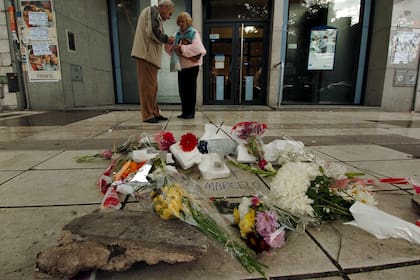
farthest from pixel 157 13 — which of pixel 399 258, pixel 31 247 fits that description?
pixel 399 258

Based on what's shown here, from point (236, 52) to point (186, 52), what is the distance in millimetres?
3915

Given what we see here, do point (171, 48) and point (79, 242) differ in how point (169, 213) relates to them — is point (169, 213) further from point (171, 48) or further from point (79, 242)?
point (171, 48)

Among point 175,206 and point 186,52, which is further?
point 186,52

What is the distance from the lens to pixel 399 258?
864 mm

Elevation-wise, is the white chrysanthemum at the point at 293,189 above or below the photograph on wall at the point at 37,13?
below

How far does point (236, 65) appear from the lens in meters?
7.41

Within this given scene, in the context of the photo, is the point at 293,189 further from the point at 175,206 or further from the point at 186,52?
the point at 186,52

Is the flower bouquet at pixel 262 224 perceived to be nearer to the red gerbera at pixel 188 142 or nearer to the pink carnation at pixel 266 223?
the pink carnation at pixel 266 223

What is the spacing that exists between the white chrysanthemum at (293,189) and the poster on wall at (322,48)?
737 cm

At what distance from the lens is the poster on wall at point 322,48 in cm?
743

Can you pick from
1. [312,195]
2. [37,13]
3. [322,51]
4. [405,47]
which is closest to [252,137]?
[312,195]

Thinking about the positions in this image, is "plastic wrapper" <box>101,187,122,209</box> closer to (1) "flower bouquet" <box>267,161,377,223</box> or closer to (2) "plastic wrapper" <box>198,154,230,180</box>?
(2) "plastic wrapper" <box>198,154,230,180</box>

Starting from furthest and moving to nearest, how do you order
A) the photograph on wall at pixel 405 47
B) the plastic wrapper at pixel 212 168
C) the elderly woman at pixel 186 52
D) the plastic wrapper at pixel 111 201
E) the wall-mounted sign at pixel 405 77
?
the wall-mounted sign at pixel 405 77, the photograph on wall at pixel 405 47, the elderly woman at pixel 186 52, the plastic wrapper at pixel 212 168, the plastic wrapper at pixel 111 201

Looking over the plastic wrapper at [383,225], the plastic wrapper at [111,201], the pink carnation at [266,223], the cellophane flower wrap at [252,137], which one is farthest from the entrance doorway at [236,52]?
the pink carnation at [266,223]
